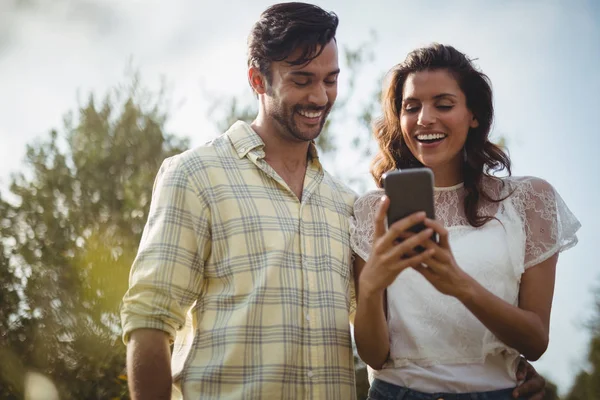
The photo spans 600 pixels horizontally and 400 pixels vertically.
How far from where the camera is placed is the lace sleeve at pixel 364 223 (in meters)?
3.48

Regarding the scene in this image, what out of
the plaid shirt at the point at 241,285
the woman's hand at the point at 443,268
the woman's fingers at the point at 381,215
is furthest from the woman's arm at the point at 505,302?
the plaid shirt at the point at 241,285

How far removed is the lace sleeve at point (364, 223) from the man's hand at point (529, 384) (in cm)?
95

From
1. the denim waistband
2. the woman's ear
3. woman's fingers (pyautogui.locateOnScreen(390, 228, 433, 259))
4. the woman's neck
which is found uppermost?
the woman's ear

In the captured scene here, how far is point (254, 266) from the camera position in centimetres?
319

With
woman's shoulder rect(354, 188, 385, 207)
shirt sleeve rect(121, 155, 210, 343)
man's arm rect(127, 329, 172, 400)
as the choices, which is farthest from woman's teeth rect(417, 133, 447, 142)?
man's arm rect(127, 329, 172, 400)

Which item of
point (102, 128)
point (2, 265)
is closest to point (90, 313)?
point (2, 265)

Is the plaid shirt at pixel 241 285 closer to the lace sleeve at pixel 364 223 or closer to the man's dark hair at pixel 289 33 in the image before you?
the lace sleeve at pixel 364 223

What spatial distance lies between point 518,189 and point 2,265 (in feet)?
28.7

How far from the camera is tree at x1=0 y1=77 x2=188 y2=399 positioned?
893 centimetres

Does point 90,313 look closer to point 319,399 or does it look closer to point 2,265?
point 2,265

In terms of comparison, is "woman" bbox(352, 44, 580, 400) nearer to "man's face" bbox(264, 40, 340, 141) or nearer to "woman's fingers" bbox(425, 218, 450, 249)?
"woman's fingers" bbox(425, 218, 450, 249)

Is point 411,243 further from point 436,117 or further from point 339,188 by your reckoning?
point 339,188

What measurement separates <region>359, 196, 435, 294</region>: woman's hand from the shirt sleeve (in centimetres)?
91

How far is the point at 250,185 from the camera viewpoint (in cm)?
340
